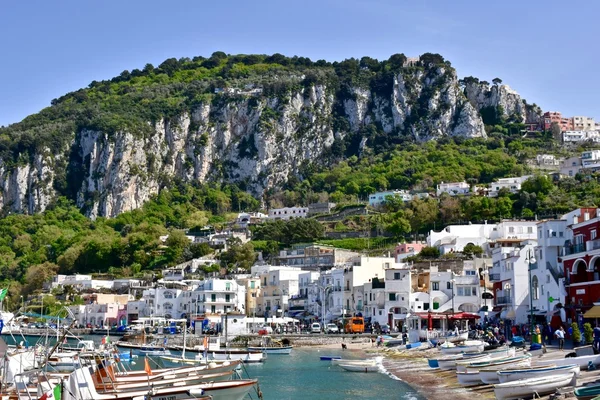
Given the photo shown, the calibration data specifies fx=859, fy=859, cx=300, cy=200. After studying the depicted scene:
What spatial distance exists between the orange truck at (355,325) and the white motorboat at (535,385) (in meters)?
47.2

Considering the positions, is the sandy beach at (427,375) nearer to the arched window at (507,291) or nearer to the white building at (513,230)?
the arched window at (507,291)

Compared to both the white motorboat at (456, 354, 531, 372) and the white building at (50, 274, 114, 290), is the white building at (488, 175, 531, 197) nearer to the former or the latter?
the white building at (50, 274, 114, 290)

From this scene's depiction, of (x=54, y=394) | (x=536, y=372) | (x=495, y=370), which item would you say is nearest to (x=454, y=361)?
(x=495, y=370)

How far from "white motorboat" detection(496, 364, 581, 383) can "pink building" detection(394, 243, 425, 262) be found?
65060mm

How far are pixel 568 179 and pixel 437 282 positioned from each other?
5561 centimetres

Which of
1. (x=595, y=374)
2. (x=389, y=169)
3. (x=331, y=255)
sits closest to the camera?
(x=595, y=374)

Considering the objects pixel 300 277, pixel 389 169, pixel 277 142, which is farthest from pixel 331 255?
pixel 277 142

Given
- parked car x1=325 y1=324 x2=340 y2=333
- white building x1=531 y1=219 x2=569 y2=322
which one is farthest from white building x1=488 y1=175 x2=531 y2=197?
white building x1=531 y1=219 x2=569 y2=322

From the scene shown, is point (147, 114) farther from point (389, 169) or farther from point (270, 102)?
Result: point (389, 169)

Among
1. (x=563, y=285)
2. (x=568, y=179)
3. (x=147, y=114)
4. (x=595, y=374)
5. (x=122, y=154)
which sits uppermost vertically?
(x=147, y=114)

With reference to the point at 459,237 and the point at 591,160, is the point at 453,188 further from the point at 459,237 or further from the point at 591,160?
the point at 459,237

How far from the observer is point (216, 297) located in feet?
302

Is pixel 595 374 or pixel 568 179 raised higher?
pixel 568 179

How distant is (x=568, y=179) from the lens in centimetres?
12294
